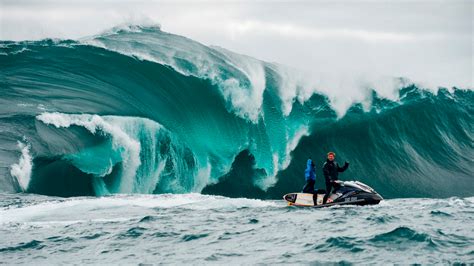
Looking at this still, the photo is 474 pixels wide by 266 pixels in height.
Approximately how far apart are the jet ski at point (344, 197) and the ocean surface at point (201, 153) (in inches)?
22.5

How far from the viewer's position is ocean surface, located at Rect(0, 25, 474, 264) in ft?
41.8

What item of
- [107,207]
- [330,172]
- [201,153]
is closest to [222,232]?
[107,207]

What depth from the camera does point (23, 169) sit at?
19.7 m

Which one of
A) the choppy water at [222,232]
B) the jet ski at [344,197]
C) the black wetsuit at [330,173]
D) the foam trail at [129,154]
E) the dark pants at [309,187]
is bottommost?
the choppy water at [222,232]

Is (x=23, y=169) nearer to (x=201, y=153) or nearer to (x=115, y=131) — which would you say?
(x=115, y=131)

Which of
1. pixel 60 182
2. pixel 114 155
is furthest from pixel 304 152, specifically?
pixel 60 182

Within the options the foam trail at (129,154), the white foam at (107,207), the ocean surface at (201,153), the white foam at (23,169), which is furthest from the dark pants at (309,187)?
the white foam at (23,169)

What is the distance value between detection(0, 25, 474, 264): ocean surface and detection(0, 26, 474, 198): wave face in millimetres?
52

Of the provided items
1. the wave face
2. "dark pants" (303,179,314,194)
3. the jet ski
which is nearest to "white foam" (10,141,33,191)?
the wave face

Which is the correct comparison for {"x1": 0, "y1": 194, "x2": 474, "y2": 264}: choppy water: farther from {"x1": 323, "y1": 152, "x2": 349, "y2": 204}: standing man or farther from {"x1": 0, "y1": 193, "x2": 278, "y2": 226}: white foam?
{"x1": 323, "y1": 152, "x2": 349, "y2": 204}: standing man

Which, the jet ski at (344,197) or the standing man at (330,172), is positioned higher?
the standing man at (330,172)

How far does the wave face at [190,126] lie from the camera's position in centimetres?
2141

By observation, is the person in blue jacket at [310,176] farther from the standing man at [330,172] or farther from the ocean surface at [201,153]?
the ocean surface at [201,153]

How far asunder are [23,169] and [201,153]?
250 inches
